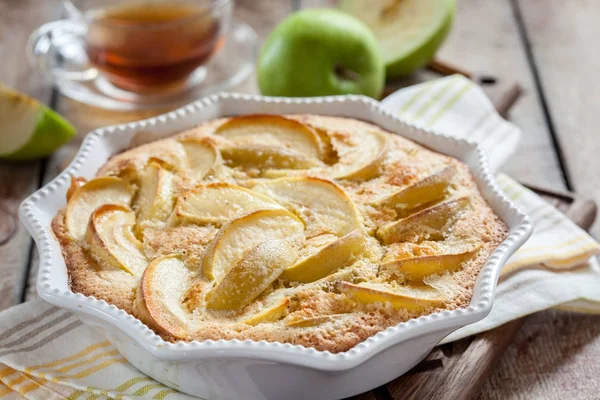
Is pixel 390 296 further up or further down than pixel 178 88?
further up

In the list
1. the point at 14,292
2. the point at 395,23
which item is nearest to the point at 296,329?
the point at 14,292

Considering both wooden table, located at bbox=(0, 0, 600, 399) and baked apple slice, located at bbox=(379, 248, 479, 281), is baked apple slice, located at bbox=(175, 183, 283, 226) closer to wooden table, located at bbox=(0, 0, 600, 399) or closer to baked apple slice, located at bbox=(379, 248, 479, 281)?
baked apple slice, located at bbox=(379, 248, 479, 281)

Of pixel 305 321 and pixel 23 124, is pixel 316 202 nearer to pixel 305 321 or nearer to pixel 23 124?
pixel 305 321

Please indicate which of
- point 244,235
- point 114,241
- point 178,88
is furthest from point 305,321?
point 178,88

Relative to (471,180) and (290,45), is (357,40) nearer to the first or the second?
(290,45)

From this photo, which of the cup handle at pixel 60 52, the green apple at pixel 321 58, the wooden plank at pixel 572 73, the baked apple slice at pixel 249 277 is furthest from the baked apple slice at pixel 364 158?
the cup handle at pixel 60 52

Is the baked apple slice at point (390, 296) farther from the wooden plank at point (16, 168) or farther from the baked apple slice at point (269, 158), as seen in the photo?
the wooden plank at point (16, 168)

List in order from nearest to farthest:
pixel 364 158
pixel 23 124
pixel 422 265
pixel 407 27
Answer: pixel 422 265 → pixel 364 158 → pixel 23 124 → pixel 407 27
